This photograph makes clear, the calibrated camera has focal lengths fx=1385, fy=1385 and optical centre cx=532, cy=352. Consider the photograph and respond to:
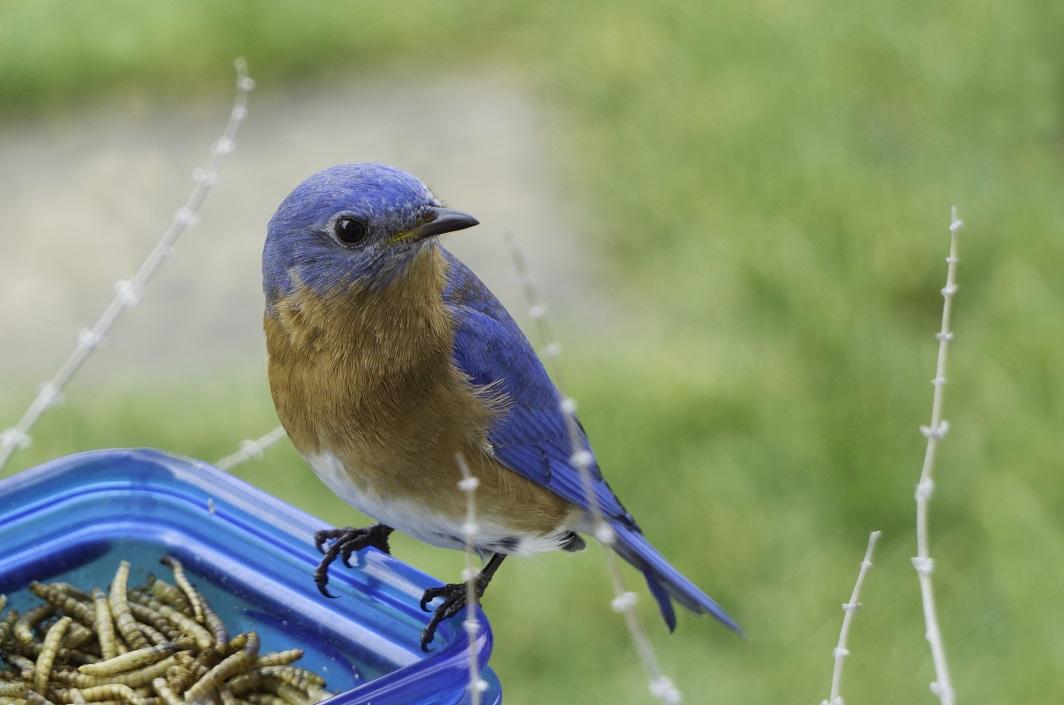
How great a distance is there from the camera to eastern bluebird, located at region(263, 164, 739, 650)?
2.38 m

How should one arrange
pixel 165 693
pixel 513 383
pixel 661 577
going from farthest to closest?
pixel 661 577, pixel 513 383, pixel 165 693

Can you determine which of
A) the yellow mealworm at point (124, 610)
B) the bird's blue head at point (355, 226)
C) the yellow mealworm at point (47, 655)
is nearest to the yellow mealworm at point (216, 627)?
the yellow mealworm at point (124, 610)

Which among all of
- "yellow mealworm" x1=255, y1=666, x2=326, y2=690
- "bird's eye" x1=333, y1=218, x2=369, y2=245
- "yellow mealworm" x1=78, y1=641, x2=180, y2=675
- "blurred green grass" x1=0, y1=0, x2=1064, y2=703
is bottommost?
"yellow mealworm" x1=255, y1=666, x2=326, y2=690

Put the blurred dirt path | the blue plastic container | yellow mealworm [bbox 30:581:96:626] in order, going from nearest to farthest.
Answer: the blue plastic container
yellow mealworm [bbox 30:581:96:626]
the blurred dirt path

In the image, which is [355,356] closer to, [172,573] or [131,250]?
[172,573]

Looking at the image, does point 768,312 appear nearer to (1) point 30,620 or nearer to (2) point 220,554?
(2) point 220,554

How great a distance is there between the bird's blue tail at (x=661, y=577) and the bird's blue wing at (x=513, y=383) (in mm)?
83

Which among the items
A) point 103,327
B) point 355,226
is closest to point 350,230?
point 355,226

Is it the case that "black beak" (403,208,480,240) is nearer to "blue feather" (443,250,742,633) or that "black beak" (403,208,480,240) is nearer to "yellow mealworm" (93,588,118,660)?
"blue feather" (443,250,742,633)

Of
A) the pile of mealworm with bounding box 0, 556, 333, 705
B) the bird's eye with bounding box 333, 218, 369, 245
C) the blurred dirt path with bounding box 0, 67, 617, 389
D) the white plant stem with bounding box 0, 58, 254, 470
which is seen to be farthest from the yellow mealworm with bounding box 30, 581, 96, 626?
the blurred dirt path with bounding box 0, 67, 617, 389

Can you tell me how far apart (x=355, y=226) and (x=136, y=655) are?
0.80 metres

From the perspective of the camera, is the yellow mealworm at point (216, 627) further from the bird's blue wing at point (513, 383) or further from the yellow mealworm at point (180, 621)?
the bird's blue wing at point (513, 383)

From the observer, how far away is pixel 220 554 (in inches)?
97.0

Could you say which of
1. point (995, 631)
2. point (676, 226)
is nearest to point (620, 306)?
point (676, 226)
